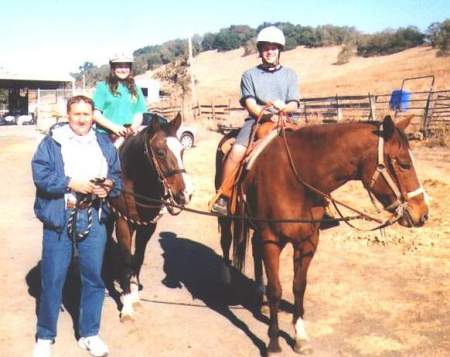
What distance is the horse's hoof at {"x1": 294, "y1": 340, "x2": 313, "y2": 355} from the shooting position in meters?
4.36

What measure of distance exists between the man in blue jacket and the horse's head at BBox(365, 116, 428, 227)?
2.17m

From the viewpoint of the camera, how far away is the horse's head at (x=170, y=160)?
432cm

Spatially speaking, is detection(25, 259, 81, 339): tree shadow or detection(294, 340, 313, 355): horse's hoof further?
detection(25, 259, 81, 339): tree shadow

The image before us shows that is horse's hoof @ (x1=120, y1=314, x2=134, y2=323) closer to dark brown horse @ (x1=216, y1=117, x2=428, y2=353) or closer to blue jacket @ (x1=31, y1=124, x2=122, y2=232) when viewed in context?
dark brown horse @ (x1=216, y1=117, x2=428, y2=353)

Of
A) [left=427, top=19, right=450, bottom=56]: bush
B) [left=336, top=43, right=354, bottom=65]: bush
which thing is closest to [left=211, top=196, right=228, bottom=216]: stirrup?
[left=427, top=19, right=450, bottom=56]: bush

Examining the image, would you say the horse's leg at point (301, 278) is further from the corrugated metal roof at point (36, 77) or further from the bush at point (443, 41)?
the bush at point (443, 41)

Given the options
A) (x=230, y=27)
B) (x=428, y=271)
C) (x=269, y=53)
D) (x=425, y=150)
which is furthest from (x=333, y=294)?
(x=230, y=27)

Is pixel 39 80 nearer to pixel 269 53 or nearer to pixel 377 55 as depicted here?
pixel 377 55

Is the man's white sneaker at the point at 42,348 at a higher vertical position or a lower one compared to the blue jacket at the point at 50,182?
lower

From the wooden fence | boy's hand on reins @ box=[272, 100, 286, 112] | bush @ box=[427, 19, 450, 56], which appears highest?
bush @ box=[427, 19, 450, 56]

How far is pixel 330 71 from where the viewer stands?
66.6 m

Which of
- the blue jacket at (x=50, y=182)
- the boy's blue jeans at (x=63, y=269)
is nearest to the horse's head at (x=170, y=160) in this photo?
the boy's blue jeans at (x=63, y=269)

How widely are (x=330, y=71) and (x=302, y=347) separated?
216 feet

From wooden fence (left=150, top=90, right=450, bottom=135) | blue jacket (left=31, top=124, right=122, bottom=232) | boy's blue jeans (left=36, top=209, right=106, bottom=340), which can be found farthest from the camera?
wooden fence (left=150, top=90, right=450, bottom=135)
